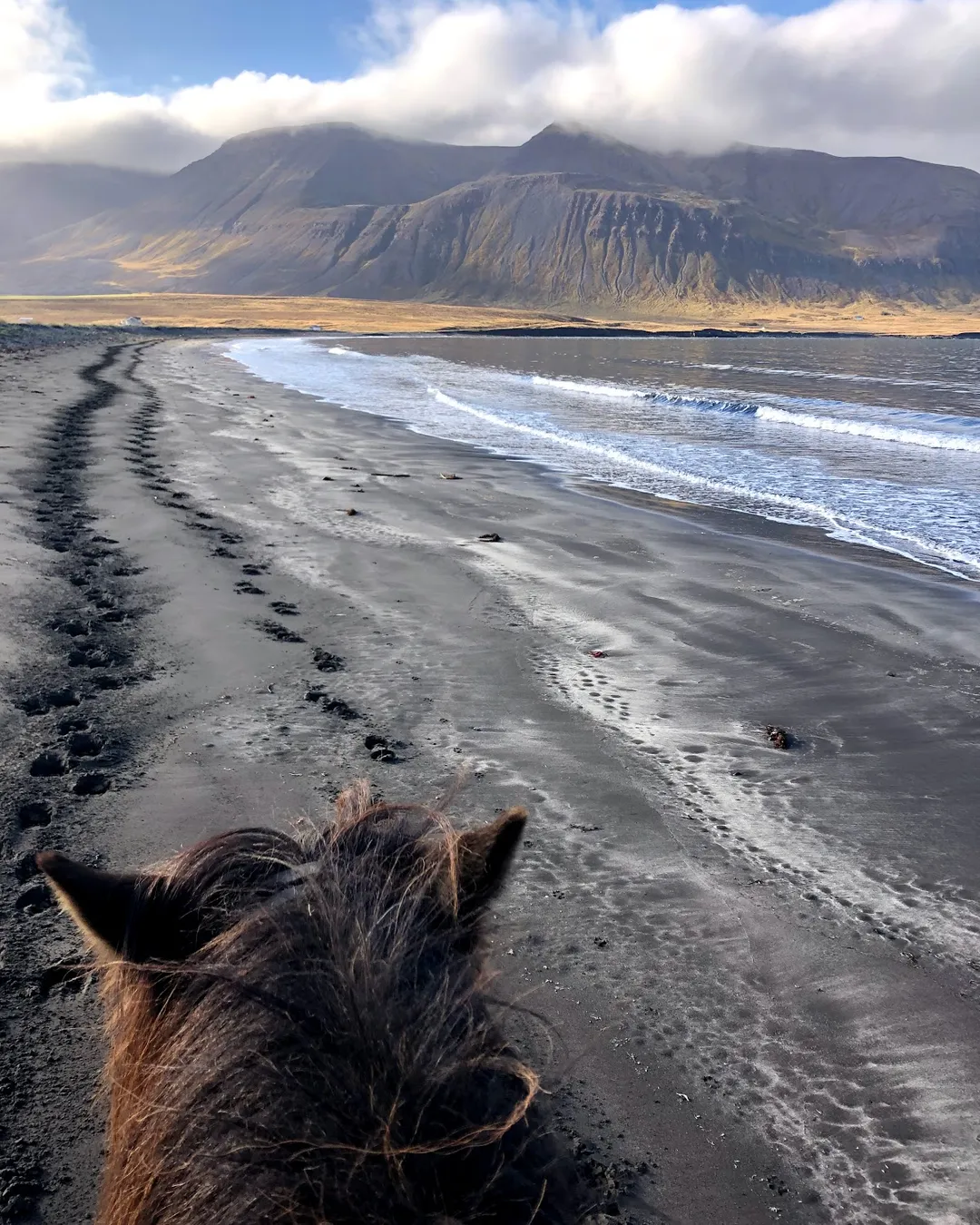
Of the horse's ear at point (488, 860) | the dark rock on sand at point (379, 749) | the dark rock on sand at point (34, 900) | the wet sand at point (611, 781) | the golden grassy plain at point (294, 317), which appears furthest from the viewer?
the golden grassy plain at point (294, 317)

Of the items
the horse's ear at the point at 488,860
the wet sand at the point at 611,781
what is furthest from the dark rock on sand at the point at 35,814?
the horse's ear at the point at 488,860

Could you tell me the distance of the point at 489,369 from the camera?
160ft

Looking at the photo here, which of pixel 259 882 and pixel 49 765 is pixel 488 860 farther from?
pixel 49 765

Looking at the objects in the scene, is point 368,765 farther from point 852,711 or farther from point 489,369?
point 489,369

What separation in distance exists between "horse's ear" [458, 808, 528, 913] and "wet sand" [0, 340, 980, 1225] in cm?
128

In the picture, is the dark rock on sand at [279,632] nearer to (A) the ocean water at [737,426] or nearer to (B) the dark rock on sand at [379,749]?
(B) the dark rock on sand at [379,749]

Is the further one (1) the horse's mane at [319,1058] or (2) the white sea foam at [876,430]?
(2) the white sea foam at [876,430]

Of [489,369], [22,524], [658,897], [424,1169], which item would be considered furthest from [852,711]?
[489,369]

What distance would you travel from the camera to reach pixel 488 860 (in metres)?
1.64

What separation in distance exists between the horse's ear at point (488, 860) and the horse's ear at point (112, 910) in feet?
1.77

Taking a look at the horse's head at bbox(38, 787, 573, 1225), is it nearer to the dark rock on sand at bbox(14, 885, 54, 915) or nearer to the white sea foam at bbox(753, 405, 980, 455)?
the dark rock on sand at bbox(14, 885, 54, 915)

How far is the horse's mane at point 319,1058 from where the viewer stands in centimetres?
116

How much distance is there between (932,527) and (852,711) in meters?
8.20

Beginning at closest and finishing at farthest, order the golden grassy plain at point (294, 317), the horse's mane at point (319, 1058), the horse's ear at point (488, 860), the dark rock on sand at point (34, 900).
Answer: the horse's mane at point (319, 1058), the horse's ear at point (488, 860), the dark rock on sand at point (34, 900), the golden grassy plain at point (294, 317)
